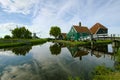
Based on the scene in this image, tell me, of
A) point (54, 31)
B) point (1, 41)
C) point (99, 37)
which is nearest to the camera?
point (99, 37)

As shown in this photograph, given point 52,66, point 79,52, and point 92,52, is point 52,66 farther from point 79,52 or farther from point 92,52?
point 92,52

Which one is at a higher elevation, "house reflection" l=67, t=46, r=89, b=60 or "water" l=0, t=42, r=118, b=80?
"house reflection" l=67, t=46, r=89, b=60

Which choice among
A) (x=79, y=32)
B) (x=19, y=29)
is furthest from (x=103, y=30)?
(x=19, y=29)

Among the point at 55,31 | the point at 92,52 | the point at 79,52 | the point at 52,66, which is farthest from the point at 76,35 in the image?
the point at 55,31

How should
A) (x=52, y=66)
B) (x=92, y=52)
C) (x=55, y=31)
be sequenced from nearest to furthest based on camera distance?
(x=52, y=66) → (x=92, y=52) → (x=55, y=31)

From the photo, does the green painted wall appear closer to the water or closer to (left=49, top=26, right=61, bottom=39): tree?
the water

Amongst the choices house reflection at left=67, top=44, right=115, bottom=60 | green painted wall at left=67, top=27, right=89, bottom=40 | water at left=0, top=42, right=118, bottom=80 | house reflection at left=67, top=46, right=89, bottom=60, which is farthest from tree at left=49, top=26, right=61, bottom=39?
water at left=0, top=42, right=118, bottom=80

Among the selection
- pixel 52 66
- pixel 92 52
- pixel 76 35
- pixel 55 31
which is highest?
pixel 55 31

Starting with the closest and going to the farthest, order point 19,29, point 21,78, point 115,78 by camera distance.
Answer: point 115,78, point 21,78, point 19,29

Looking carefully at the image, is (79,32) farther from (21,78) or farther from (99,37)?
(21,78)

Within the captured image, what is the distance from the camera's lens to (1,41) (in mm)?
47469

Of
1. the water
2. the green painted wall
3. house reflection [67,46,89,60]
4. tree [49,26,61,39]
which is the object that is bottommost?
the water

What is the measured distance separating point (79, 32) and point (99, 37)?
14602 millimetres

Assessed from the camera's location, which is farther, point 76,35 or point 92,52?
point 76,35
